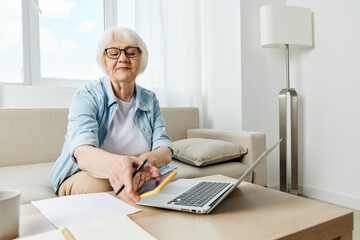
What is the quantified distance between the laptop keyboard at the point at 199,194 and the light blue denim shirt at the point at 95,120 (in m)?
0.37

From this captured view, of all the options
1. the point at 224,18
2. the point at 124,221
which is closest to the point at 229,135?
the point at 224,18

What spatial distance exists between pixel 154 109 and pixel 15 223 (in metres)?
0.87

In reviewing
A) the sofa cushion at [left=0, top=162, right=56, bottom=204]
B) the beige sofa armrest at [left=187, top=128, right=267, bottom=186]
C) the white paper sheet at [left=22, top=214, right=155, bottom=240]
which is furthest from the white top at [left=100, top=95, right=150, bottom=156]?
the beige sofa armrest at [left=187, top=128, right=267, bottom=186]

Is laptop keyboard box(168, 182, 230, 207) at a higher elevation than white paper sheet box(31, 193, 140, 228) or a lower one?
higher

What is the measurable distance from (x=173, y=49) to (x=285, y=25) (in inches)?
36.5

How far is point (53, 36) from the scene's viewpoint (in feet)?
8.02

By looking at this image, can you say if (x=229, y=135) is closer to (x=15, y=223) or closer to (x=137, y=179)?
(x=137, y=179)

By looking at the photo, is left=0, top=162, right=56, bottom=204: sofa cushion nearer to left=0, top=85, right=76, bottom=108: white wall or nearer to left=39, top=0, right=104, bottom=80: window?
left=0, top=85, right=76, bottom=108: white wall

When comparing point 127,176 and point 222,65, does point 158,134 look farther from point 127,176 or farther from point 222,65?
point 222,65

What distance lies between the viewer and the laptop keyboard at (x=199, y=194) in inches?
29.8

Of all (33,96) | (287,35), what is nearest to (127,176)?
(33,96)

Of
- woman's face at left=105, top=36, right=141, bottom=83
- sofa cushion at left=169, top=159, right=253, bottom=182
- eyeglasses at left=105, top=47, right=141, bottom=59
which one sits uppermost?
eyeglasses at left=105, top=47, right=141, bottom=59

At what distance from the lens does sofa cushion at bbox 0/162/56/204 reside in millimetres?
1220

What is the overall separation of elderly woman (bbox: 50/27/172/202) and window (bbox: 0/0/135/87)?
1.34 metres
